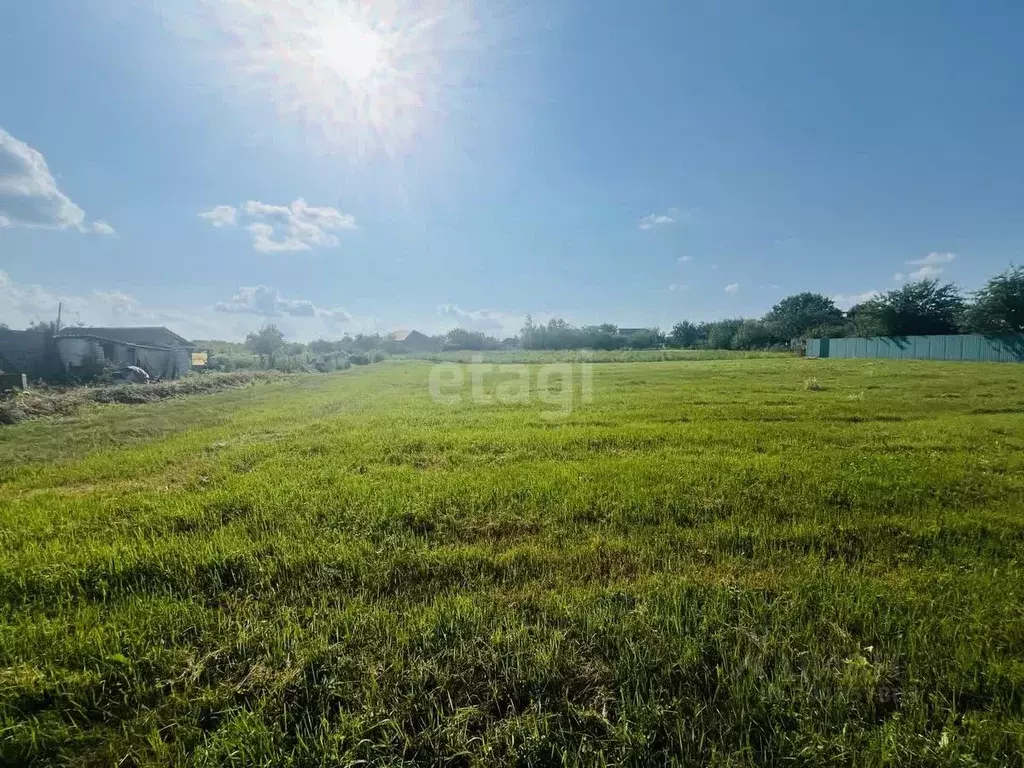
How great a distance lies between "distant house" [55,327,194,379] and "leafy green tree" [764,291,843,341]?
259ft

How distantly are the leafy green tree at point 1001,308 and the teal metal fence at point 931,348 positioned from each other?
2290 millimetres

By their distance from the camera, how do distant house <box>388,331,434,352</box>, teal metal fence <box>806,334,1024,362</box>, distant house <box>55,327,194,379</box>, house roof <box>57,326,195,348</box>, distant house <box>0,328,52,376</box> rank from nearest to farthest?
distant house <box>0,328,52,376</box> → distant house <box>55,327,194,379</box> → teal metal fence <box>806,334,1024,362</box> → house roof <box>57,326,195,348</box> → distant house <box>388,331,434,352</box>

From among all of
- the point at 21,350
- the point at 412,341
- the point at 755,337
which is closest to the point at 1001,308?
the point at 755,337

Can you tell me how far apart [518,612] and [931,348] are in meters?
52.7

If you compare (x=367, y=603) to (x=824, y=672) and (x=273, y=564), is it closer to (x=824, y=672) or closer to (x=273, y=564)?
(x=273, y=564)

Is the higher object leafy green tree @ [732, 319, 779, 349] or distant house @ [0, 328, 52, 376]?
leafy green tree @ [732, 319, 779, 349]

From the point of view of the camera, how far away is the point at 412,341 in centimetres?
9256

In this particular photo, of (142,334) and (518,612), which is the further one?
(142,334)

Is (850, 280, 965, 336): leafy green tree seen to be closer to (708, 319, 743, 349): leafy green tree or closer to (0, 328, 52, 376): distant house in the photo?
(708, 319, 743, 349): leafy green tree

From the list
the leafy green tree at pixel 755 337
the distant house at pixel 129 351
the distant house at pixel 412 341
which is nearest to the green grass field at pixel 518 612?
the distant house at pixel 129 351

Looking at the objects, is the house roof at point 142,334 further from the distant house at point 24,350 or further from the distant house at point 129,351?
the distant house at point 24,350

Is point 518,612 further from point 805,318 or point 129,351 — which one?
point 805,318

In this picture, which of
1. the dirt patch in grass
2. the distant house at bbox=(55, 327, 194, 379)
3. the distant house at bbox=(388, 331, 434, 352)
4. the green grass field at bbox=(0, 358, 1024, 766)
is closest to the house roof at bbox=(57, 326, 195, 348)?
the distant house at bbox=(55, 327, 194, 379)

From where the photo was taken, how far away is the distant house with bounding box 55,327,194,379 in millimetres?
24906
